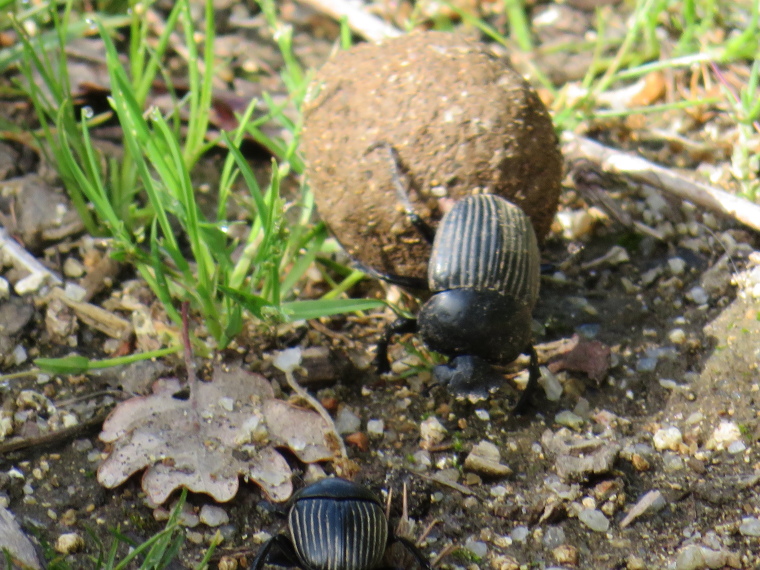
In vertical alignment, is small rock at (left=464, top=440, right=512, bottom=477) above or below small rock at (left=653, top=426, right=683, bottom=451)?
above

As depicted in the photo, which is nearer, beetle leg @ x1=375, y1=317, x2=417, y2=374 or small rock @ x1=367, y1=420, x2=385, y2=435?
small rock @ x1=367, y1=420, x2=385, y2=435

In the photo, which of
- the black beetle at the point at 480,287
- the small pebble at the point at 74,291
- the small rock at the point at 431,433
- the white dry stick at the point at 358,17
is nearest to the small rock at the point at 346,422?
the small rock at the point at 431,433

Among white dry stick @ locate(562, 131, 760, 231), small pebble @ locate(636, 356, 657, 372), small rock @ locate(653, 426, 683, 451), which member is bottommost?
small pebble @ locate(636, 356, 657, 372)

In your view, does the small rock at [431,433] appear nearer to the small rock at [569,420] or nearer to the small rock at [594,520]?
the small rock at [569,420]

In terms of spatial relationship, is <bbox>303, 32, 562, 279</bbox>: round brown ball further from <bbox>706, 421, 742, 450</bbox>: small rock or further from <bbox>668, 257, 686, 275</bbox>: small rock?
<bbox>706, 421, 742, 450</bbox>: small rock

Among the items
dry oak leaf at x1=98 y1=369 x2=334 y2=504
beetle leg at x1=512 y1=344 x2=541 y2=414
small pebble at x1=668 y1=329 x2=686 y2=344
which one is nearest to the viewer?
dry oak leaf at x1=98 y1=369 x2=334 y2=504

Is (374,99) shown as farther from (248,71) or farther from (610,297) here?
(248,71)

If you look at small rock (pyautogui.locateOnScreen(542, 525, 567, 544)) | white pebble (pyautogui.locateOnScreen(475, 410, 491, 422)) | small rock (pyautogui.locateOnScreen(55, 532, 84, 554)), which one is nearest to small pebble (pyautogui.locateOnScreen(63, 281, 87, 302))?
small rock (pyautogui.locateOnScreen(55, 532, 84, 554))

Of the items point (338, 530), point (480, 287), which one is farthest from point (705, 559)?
point (480, 287)
